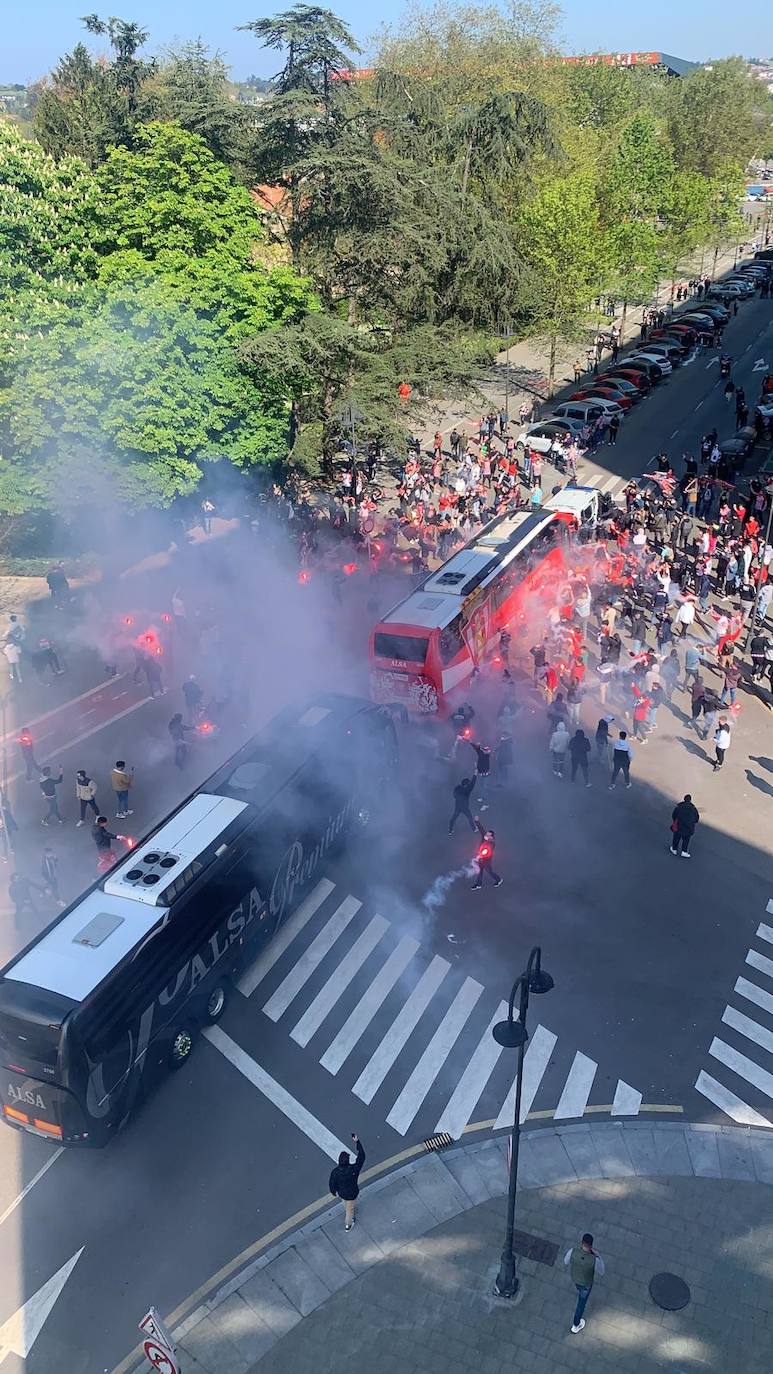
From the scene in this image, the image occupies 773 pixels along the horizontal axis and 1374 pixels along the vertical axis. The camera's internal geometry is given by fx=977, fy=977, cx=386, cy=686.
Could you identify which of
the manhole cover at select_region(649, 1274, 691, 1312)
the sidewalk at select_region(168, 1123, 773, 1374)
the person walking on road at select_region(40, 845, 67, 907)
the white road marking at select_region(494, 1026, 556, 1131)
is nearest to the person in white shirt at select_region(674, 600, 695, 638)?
the white road marking at select_region(494, 1026, 556, 1131)

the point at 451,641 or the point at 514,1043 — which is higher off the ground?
the point at 514,1043

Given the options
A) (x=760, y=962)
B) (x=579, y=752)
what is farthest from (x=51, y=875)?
(x=760, y=962)

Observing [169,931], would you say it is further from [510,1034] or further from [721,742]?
[721,742]

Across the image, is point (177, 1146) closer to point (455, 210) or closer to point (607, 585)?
point (607, 585)

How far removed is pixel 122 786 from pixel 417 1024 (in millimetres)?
8755

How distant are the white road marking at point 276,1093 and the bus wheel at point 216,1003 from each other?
8.4 inches

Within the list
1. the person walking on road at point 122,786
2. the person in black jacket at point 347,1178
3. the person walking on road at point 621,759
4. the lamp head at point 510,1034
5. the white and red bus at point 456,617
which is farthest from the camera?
the white and red bus at point 456,617

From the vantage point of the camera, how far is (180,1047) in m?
→ 15.5

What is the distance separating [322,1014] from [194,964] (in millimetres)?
2754

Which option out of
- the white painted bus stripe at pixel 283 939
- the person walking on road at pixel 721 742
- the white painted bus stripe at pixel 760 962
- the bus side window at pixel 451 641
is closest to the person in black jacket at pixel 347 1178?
the white painted bus stripe at pixel 283 939

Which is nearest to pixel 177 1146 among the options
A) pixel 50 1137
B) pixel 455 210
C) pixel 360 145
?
pixel 50 1137

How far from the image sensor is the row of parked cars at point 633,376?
47656 millimetres

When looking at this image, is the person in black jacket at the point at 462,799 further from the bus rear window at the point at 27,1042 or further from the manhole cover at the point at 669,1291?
the bus rear window at the point at 27,1042

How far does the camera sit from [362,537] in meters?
35.8
